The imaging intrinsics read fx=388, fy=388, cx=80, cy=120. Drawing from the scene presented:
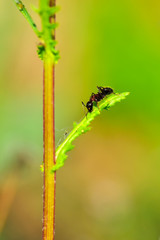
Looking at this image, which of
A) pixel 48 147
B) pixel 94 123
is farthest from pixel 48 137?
pixel 94 123

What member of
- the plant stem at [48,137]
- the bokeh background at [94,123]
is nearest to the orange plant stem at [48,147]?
the plant stem at [48,137]

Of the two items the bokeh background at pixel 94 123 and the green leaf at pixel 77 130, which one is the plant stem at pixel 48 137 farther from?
the bokeh background at pixel 94 123

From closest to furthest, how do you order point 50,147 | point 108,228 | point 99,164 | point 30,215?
point 50,147
point 108,228
point 30,215
point 99,164

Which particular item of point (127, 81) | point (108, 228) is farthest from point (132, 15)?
point (108, 228)

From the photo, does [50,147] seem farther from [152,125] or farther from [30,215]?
[152,125]

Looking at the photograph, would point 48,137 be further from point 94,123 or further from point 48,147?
point 94,123

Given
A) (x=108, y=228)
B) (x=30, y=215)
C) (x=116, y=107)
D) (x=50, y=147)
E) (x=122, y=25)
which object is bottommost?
(x=108, y=228)

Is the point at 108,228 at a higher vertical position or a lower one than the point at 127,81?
lower
